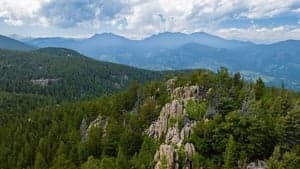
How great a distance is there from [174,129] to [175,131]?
911 mm

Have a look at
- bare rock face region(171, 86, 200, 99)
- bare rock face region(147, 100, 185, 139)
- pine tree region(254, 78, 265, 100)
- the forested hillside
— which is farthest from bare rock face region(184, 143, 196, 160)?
pine tree region(254, 78, 265, 100)

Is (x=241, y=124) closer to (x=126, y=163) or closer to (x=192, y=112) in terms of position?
(x=192, y=112)

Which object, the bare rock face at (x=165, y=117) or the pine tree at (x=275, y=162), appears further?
the bare rock face at (x=165, y=117)

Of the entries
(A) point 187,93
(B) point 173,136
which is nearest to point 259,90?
(A) point 187,93

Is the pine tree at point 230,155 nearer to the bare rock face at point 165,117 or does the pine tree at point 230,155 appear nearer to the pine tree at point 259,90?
the bare rock face at point 165,117

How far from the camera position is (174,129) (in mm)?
93812

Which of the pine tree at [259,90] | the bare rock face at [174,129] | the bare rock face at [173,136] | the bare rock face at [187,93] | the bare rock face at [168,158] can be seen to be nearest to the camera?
the bare rock face at [168,158]

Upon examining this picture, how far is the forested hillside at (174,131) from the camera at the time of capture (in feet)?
264

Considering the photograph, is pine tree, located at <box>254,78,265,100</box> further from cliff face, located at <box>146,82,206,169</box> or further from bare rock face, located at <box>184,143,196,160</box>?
bare rock face, located at <box>184,143,196,160</box>

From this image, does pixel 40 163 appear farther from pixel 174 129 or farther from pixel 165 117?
pixel 174 129

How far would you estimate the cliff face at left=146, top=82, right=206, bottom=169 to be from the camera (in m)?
80.2

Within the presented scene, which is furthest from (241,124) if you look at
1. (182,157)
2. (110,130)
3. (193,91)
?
(110,130)

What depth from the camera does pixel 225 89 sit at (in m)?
108

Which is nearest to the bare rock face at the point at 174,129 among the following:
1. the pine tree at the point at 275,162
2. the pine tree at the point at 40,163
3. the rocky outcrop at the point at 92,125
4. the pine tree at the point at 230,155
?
the pine tree at the point at 230,155
